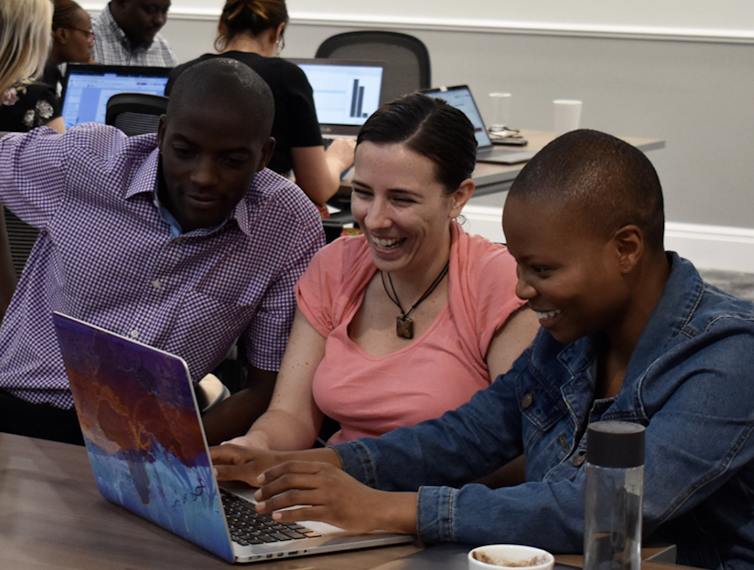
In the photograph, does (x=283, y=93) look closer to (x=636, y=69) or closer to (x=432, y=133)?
(x=432, y=133)

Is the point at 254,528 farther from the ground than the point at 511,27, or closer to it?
closer to it

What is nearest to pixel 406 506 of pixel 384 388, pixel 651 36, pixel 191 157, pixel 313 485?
pixel 313 485

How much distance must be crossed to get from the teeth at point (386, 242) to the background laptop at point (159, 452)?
0.51 meters

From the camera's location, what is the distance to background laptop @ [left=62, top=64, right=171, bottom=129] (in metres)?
3.64

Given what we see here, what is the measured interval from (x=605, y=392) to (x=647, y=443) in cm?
22

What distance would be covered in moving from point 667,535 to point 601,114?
426 cm

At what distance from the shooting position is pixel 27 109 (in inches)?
125

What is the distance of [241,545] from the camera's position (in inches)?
41.5

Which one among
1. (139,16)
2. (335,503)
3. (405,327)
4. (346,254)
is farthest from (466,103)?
(335,503)

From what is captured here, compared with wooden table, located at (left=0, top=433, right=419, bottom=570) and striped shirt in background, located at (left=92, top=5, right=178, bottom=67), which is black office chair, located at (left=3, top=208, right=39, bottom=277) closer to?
wooden table, located at (left=0, top=433, right=419, bottom=570)

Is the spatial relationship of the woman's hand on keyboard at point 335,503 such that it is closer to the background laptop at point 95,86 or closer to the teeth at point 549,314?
the teeth at point 549,314

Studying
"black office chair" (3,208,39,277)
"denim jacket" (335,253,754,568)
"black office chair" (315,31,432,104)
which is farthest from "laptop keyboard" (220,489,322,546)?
"black office chair" (315,31,432,104)

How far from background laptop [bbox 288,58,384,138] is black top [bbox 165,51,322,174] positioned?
0.78 m

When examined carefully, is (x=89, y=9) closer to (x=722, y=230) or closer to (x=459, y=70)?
(x=459, y=70)
